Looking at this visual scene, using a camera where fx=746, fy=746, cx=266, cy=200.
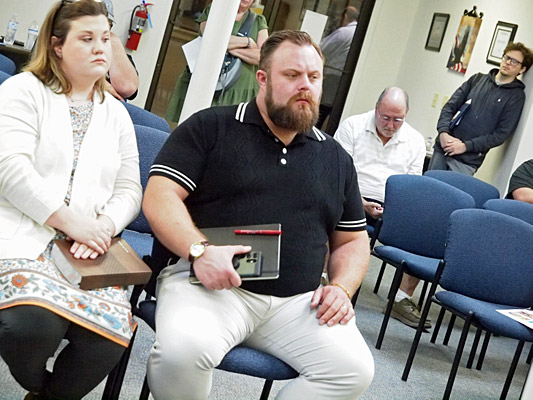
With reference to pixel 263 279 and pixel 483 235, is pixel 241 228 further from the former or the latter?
pixel 483 235

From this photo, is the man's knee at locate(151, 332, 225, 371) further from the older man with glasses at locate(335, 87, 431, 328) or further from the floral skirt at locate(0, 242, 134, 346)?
the older man with glasses at locate(335, 87, 431, 328)

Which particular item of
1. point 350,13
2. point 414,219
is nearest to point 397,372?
point 414,219

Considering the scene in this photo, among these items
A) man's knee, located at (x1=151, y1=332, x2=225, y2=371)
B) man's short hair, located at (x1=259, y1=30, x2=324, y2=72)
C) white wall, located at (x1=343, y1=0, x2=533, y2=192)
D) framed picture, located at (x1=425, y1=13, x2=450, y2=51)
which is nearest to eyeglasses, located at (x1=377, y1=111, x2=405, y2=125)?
white wall, located at (x1=343, y1=0, x2=533, y2=192)

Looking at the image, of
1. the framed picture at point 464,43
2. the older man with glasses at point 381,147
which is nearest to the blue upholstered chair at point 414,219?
the older man with glasses at point 381,147

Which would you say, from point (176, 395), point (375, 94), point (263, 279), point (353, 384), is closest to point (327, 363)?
point (353, 384)

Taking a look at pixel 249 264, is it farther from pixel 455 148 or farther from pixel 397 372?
pixel 455 148

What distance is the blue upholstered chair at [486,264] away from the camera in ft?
12.2

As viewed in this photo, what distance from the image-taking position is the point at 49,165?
2203 millimetres

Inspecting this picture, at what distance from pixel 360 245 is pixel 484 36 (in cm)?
569

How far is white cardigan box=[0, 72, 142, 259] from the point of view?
2.11 metres

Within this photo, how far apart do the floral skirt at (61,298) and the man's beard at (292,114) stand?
0.78m

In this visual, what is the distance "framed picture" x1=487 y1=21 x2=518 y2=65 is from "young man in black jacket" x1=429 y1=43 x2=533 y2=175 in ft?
1.54

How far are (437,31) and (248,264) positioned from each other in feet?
22.7

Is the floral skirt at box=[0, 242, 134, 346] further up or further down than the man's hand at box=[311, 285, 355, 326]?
further down
